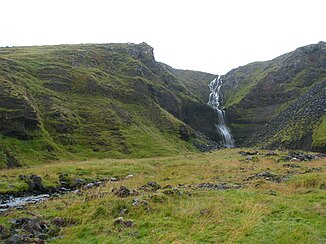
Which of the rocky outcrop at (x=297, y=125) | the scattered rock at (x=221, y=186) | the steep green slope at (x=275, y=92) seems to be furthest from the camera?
the steep green slope at (x=275, y=92)

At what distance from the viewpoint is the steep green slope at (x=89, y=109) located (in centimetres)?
6397

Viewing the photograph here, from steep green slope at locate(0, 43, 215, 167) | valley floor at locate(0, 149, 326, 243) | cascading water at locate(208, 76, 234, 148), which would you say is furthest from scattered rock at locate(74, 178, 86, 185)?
cascading water at locate(208, 76, 234, 148)

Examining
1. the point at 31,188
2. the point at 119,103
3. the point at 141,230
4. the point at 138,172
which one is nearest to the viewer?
the point at 141,230

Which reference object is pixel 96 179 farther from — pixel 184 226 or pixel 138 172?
pixel 184 226

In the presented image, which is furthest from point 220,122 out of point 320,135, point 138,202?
point 138,202

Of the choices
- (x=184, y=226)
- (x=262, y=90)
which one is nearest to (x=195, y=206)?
(x=184, y=226)

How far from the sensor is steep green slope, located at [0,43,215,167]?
210 ft

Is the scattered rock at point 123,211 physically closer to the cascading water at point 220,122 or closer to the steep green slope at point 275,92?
the steep green slope at point 275,92

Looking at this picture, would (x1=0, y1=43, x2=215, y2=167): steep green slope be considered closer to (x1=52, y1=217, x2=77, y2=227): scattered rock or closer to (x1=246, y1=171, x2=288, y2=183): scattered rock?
(x1=52, y1=217, x2=77, y2=227): scattered rock

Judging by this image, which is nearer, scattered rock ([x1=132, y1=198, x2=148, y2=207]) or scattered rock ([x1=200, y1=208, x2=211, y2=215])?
scattered rock ([x1=200, y1=208, x2=211, y2=215])

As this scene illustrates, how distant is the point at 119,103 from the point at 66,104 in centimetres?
1842

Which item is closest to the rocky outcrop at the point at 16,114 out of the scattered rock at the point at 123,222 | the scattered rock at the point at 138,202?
the scattered rock at the point at 138,202

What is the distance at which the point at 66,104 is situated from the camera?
279 ft

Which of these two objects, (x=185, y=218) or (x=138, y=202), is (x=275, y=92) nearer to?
(x=138, y=202)
